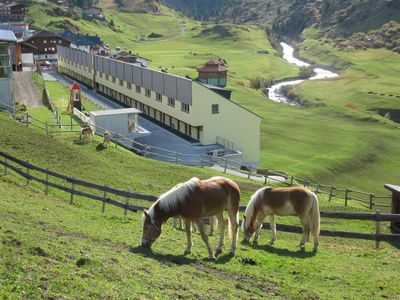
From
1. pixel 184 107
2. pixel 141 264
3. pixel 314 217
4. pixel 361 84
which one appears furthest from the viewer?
pixel 361 84

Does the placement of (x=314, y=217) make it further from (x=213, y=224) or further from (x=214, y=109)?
(x=214, y=109)

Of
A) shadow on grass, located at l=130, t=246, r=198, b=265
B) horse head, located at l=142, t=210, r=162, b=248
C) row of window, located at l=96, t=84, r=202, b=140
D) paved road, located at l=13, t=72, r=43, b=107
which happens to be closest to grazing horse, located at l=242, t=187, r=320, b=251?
shadow on grass, located at l=130, t=246, r=198, b=265

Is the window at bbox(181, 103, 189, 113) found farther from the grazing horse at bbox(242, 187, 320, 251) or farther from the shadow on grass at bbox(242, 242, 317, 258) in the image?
the shadow on grass at bbox(242, 242, 317, 258)

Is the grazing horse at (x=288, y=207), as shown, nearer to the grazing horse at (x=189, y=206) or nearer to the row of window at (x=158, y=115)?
the grazing horse at (x=189, y=206)

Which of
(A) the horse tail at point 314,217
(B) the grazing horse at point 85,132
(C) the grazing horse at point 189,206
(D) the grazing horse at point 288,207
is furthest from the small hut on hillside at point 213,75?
(C) the grazing horse at point 189,206

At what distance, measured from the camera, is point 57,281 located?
34.4ft

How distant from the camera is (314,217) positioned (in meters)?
17.4

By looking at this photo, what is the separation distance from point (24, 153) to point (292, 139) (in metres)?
43.9

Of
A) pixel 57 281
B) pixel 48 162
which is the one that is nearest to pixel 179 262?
pixel 57 281

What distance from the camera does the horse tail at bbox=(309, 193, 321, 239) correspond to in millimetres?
17234

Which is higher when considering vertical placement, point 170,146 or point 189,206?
point 189,206

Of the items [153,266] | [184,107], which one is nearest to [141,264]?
[153,266]

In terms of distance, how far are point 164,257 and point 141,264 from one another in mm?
1334

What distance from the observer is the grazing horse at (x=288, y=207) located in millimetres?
17344
